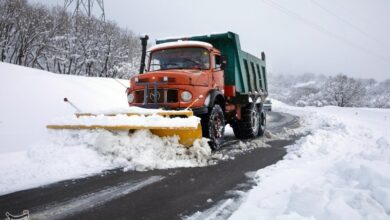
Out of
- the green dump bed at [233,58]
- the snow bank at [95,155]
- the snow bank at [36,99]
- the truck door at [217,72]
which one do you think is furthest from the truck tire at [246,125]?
the snow bank at [95,155]

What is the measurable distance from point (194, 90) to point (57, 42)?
113 feet

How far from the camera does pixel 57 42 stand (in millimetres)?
38000

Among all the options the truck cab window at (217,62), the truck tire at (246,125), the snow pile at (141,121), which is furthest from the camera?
the truck tire at (246,125)

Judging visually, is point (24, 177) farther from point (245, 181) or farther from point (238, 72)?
point (238, 72)

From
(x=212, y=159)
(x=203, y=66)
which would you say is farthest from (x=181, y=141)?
(x=203, y=66)

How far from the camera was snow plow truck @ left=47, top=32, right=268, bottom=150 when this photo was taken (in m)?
6.83

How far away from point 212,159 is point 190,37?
456cm

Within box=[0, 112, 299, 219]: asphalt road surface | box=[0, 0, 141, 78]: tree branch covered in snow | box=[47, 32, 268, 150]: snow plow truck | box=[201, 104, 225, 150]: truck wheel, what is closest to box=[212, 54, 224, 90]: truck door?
box=[47, 32, 268, 150]: snow plow truck

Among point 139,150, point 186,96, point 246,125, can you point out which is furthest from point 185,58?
point 246,125

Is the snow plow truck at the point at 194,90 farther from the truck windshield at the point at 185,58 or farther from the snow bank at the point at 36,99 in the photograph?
the snow bank at the point at 36,99

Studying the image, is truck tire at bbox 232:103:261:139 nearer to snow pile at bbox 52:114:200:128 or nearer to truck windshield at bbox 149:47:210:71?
truck windshield at bbox 149:47:210:71

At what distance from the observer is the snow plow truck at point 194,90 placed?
6.83 m

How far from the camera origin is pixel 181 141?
6.86 m

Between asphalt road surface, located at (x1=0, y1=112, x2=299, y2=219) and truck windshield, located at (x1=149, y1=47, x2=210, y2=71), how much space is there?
10.9 feet
